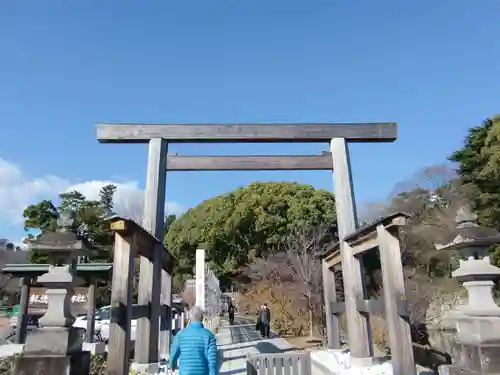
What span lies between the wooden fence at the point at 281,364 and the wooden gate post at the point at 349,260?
1392 millimetres

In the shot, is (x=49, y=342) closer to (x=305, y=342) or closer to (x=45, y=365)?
(x=45, y=365)

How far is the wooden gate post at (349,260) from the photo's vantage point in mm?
6730

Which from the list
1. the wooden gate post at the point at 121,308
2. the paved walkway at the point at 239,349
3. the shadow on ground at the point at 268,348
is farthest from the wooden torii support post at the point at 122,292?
the shadow on ground at the point at 268,348

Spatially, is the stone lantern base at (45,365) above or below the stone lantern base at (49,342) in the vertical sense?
below

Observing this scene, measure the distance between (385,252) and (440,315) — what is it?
1562 centimetres

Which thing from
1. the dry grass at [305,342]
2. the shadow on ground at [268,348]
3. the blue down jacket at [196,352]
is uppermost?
the blue down jacket at [196,352]

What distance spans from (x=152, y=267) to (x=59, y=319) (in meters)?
2.04

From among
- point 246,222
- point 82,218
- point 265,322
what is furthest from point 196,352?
point 82,218

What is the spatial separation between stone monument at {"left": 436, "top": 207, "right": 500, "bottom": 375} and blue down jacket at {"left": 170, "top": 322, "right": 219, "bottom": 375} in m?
3.15

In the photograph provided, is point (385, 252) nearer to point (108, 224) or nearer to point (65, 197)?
point (108, 224)

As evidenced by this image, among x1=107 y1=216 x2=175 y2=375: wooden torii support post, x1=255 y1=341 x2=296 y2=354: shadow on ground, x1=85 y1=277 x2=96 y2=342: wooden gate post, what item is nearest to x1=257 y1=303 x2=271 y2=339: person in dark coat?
x1=255 y1=341 x2=296 y2=354: shadow on ground

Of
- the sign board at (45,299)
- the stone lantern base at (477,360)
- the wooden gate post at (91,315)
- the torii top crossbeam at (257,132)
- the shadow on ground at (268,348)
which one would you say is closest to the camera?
the stone lantern base at (477,360)

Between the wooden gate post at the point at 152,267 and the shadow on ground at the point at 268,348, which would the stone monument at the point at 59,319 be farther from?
the shadow on ground at the point at 268,348

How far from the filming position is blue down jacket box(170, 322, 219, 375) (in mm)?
3699
